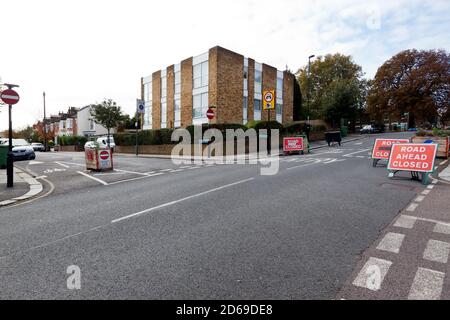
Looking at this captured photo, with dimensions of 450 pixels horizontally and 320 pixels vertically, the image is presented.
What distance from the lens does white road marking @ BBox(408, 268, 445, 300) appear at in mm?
2629

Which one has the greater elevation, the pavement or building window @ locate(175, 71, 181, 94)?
building window @ locate(175, 71, 181, 94)

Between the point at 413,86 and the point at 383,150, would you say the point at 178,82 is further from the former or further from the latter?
the point at 413,86

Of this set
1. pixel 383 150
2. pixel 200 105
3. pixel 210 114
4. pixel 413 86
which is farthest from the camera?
pixel 413 86

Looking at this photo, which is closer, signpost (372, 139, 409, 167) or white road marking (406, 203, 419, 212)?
white road marking (406, 203, 419, 212)

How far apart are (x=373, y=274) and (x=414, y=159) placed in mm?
8121

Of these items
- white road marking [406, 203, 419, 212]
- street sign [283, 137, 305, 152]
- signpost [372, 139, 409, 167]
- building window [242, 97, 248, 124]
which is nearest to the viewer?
white road marking [406, 203, 419, 212]

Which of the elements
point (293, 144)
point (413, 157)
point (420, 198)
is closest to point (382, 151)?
point (413, 157)

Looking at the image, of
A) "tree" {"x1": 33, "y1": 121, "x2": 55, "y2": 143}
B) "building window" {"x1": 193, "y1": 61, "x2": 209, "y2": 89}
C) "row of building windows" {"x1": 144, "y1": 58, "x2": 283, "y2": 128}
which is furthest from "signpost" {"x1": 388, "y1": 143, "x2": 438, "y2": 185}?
"tree" {"x1": 33, "y1": 121, "x2": 55, "y2": 143}

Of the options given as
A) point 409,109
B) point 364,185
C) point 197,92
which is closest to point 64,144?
point 197,92

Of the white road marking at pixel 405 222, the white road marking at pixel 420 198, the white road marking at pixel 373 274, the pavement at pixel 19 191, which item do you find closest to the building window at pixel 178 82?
the pavement at pixel 19 191

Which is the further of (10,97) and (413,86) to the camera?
(413,86)

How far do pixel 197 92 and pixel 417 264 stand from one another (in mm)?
29662

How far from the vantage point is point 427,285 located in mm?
2822

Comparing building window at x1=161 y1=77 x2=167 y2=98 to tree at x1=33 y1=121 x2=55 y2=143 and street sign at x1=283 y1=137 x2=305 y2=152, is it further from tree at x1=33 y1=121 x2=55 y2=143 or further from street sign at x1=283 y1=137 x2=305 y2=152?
tree at x1=33 y1=121 x2=55 y2=143
